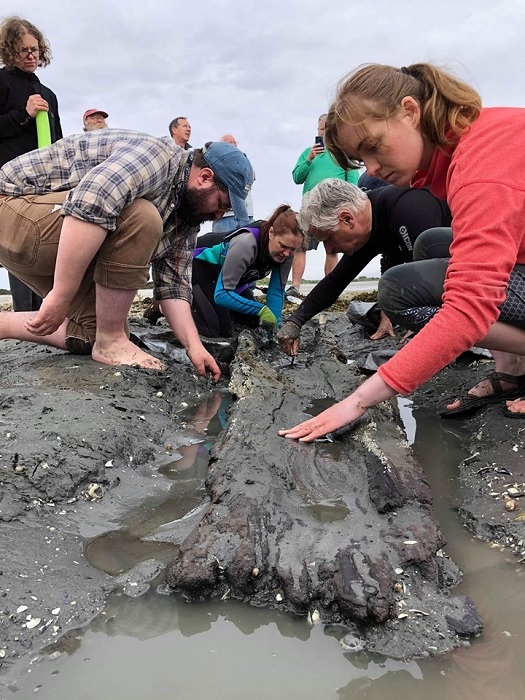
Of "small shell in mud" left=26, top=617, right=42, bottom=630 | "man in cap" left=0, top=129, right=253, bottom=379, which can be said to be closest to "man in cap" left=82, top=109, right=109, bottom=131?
"man in cap" left=0, top=129, right=253, bottom=379

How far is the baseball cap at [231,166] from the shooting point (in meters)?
3.09

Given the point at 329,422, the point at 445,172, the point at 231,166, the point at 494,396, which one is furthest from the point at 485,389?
the point at 231,166

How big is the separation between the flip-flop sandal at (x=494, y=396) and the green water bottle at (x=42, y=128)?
3480mm

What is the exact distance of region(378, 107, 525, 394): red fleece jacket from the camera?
5.76ft

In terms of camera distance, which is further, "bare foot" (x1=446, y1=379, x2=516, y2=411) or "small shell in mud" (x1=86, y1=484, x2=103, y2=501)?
"bare foot" (x1=446, y1=379, x2=516, y2=411)

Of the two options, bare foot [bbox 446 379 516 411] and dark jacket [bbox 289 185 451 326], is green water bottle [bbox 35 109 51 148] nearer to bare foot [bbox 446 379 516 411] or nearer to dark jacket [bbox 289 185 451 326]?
dark jacket [bbox 289 185 451 326]

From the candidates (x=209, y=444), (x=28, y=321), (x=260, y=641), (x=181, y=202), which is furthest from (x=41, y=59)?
(x=260, y=641)

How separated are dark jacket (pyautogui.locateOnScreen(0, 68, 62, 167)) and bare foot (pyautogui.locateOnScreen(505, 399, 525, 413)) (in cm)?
388

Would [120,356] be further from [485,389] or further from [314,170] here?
[314,170]

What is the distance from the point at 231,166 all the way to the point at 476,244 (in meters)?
1.68

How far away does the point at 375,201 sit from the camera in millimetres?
3586

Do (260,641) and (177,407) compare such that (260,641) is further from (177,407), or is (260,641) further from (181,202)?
(181,202)

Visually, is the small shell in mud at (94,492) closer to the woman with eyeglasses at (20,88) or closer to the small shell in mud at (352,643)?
the small shell in mud at (352,643)

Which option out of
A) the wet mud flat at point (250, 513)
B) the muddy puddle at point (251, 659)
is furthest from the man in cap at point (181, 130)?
the muddy puddle at point (251, 659)
